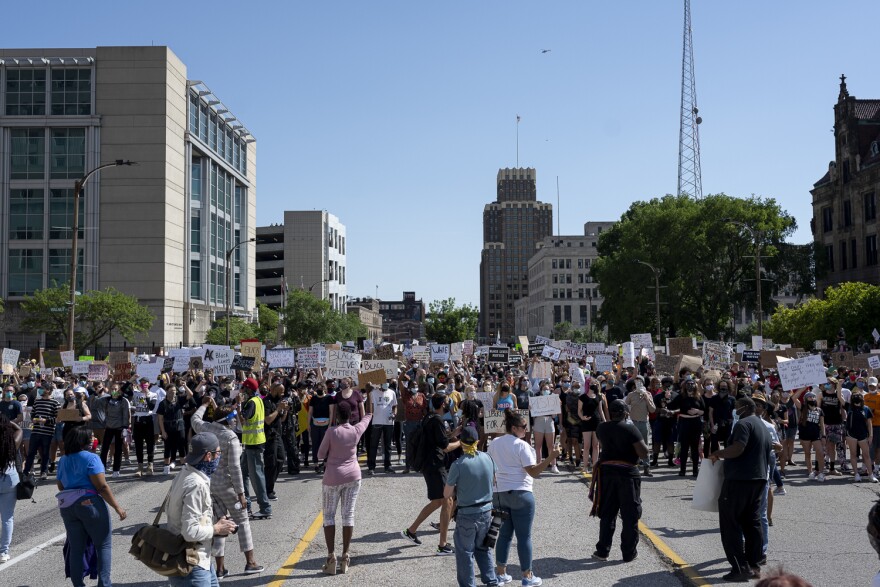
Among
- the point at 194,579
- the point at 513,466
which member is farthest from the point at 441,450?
the point at 194,579

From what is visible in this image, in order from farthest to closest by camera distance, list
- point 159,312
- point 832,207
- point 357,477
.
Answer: point 832,207 < point 159,312 < point 357,477

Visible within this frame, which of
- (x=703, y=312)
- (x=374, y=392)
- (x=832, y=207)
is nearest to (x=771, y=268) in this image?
(x=703, y=312)

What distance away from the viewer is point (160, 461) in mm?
18641

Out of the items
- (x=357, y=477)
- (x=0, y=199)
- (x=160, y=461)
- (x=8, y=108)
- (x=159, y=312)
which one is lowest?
(x=160, y=461)

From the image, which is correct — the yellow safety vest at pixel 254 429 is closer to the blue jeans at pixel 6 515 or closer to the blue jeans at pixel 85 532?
the blue jeans at pixel 6 515

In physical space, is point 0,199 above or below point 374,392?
above

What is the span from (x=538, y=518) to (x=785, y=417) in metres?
7.11

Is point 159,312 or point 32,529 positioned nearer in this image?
point 32,529

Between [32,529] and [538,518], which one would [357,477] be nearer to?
[538,518]

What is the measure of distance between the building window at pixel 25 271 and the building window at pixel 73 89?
10.6m

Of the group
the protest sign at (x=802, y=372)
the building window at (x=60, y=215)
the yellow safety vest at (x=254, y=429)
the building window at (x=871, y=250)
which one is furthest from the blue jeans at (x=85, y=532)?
the building window at (x=871, y=250)

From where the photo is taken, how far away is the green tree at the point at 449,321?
513 feet

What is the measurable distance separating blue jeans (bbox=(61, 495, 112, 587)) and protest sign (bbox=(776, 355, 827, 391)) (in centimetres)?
1329

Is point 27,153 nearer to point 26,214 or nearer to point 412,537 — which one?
point 26,214
